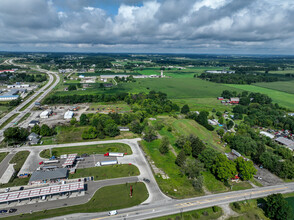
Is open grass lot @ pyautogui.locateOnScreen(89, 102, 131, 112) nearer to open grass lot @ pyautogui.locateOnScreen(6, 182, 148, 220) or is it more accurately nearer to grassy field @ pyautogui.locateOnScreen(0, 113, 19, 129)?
grassy field @ pyautogui.locateOnScreen(0, 113, 19, 129)

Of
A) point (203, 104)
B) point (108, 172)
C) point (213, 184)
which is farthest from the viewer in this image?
point (203, 104)

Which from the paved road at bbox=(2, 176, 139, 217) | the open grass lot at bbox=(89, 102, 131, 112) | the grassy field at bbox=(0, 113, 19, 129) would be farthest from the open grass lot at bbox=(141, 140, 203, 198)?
the grassy field at bbox=(0, 113, 19, 129)

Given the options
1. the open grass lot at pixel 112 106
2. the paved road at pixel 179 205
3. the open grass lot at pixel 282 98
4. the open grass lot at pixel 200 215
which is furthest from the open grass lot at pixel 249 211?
the open grass lot at pixel 282 98

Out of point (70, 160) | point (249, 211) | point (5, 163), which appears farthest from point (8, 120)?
point (249, 211)

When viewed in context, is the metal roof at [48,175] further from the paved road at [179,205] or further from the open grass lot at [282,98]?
the open grass lot at [282,98]

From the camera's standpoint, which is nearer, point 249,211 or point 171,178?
point 249,211

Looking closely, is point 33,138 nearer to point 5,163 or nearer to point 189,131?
point 5,163
